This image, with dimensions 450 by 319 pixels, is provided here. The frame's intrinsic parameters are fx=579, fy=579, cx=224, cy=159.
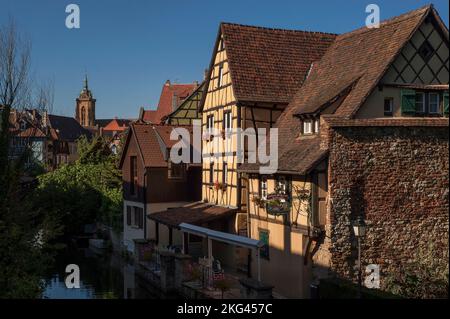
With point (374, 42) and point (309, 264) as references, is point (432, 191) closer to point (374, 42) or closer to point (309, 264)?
point (309, 264)

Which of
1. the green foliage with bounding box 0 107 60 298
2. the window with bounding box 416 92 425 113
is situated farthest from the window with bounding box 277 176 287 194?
the green foliage with bounding box 0 107 60 298

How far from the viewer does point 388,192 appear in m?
16.6

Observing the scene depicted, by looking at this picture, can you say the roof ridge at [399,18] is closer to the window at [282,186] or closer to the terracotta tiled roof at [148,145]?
the window at [282,186]

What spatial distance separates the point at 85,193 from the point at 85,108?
95921 millimetres

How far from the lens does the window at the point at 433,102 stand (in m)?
18.3

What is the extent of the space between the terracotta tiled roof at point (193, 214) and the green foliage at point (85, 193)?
6555mm

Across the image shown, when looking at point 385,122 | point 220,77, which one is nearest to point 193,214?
point 220,77


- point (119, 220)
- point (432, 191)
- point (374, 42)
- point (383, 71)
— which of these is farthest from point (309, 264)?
point (119, 220)

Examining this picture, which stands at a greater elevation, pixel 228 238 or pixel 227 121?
pixel 227 121

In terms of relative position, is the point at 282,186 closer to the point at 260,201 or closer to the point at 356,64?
the point at 260,201

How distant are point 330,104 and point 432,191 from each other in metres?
4.00

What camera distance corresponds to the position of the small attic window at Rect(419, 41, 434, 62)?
59.3 ft

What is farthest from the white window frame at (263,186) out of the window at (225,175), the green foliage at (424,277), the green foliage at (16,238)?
the green foliage at (16,238)

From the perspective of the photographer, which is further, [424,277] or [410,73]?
[410,73]
